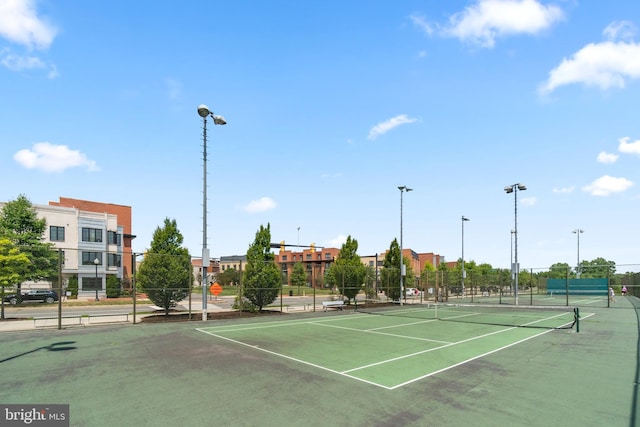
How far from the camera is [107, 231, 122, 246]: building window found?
59.8 meters

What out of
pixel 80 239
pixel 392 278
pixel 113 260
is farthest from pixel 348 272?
pixel 113 260

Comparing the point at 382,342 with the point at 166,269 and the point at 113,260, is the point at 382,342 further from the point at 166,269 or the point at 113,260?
the point at 113,260

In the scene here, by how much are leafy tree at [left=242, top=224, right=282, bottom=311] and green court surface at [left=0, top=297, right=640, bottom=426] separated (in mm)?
8509

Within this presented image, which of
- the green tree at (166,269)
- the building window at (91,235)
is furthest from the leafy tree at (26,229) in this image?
the green tree at (166,269)

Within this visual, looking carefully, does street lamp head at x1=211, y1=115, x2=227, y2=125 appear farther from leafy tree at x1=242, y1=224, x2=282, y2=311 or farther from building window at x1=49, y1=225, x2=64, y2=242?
building window at x1=49, y1=225, x2=64, y2=242

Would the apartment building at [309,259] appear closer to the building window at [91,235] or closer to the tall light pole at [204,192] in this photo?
the building window at [91,235]

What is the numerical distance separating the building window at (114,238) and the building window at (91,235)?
3460 millimetres

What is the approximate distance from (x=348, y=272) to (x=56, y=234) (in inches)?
1737

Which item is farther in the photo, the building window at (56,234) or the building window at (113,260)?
the building window at (113,260)

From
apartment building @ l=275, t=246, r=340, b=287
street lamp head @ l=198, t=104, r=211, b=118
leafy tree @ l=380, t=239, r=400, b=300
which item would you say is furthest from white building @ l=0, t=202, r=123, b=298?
apartment building @ l=275, t=246, r=340, b=287

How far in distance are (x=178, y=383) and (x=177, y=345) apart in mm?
5157

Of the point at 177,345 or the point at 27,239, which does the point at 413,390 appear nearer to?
the point at 177,345

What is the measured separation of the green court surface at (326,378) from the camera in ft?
21.1

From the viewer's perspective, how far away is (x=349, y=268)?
105 feet
